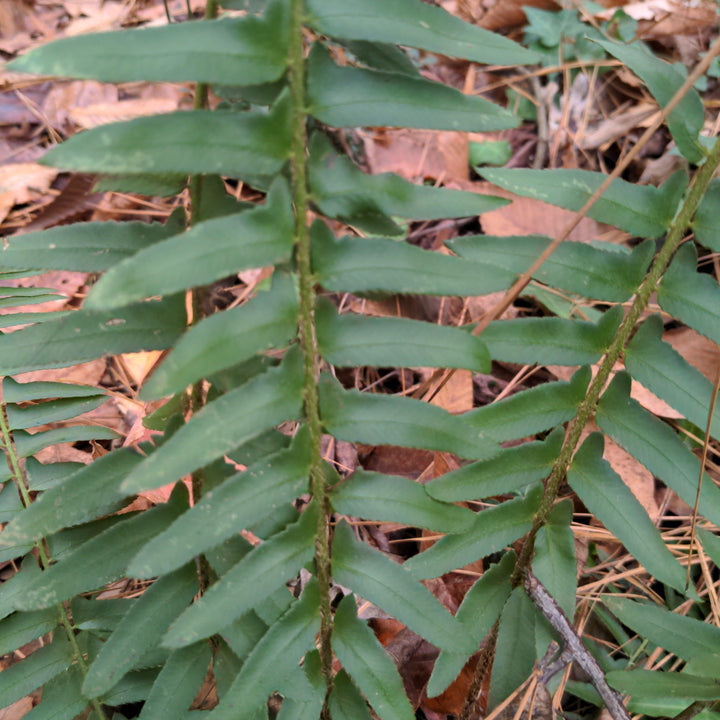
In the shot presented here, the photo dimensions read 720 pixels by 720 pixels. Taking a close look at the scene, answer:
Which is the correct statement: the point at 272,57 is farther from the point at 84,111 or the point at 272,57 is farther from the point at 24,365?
the point at 84,111

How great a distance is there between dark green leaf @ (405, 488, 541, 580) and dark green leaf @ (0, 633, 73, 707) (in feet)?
1.92

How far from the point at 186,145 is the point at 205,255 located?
0.36 feet

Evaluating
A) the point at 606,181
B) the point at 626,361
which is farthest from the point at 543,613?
the point at 606,181

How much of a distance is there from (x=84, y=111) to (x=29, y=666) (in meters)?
2.13

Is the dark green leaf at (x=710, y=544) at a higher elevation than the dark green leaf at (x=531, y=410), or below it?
below

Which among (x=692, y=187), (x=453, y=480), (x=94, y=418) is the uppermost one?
(x=692, y=187)

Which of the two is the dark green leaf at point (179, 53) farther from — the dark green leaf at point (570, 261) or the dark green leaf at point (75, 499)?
the dark green leaf at point (75, 499)

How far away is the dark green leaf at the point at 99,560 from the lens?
967 mm

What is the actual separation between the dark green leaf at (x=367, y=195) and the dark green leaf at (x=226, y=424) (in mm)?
178

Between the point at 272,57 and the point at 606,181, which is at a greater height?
the point at 272,57

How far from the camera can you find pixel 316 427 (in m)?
0.88

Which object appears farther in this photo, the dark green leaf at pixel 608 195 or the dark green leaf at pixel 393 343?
the dark green leaf at pixel 608 195

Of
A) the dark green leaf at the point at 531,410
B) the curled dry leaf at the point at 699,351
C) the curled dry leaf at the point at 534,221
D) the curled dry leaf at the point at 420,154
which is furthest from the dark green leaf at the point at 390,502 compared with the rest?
the curled dry leaf at the point at 420,154

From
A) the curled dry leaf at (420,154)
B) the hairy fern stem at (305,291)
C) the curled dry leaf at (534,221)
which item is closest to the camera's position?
the hairy fern stem at (305,291)
